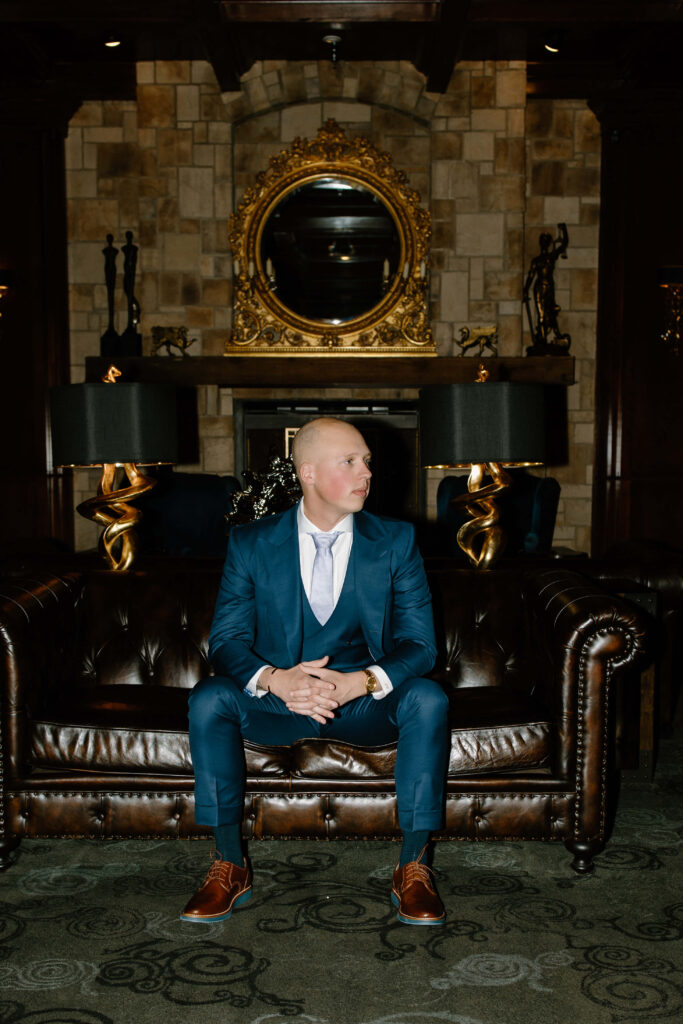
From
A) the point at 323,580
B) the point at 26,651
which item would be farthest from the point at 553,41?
the point at 26,651

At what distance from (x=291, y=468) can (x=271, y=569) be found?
1194 millimetres

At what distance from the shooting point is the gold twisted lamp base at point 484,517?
3.12 metres

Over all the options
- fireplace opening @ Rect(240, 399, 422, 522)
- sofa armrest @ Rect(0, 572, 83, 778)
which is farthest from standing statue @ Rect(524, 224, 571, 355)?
sofa armrest @ Rect(0, 572, 83, 778)

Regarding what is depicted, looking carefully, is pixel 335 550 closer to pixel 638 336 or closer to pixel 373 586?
pixel 373 586

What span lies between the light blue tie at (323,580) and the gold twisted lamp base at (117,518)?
0.87 m

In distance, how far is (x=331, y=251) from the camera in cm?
638

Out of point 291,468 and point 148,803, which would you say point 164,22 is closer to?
point 291,468

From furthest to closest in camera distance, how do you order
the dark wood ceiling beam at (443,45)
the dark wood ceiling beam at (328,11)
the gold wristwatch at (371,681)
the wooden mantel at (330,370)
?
the wooden mantel at (330,370)
the dark wood ceiling beam at (328,11)
the dark wood ceiling beam at (443,45)
the gold wristwatch at (371,681)

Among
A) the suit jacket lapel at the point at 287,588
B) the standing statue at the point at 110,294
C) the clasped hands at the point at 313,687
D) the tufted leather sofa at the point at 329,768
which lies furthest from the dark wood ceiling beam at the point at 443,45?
the clasped hands at the point at 313,687

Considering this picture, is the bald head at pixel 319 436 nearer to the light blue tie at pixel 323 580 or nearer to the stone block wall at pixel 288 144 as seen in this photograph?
the light blue tie at pixel 323 580

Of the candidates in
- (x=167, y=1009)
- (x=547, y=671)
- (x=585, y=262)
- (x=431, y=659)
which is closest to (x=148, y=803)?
(x=167, y=1009)

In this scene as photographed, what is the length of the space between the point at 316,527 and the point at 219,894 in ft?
3.24

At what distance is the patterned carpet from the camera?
5.98 feet

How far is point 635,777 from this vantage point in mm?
3232
